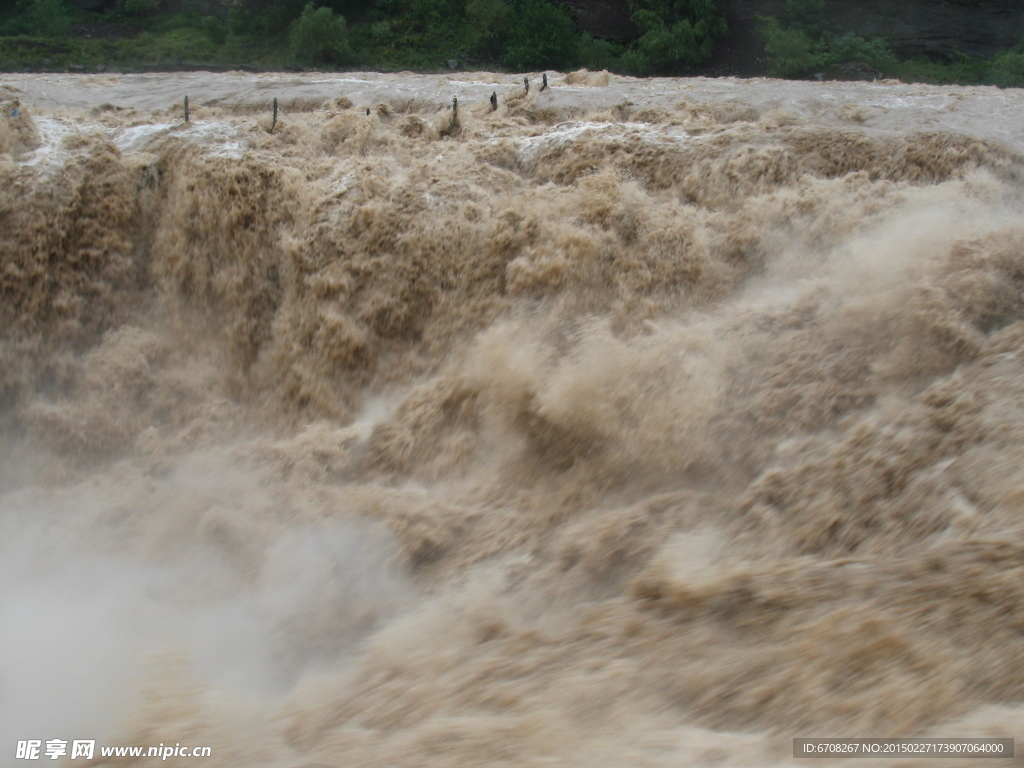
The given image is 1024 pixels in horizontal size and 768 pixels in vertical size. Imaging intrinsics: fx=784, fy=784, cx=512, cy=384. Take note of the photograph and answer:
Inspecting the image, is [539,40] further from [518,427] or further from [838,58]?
[518,427]

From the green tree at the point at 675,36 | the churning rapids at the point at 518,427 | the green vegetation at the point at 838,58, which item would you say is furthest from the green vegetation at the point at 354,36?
the churning rapids at the point at 518,427

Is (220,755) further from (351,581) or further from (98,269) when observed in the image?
(98,269)

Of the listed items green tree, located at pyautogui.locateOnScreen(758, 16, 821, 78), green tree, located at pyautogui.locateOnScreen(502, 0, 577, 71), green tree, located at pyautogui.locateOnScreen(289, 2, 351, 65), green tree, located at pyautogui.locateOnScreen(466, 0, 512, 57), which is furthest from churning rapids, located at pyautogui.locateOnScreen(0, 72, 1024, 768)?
green tree, located at pyautogui.locateOnScreen(289, 2, 351, 65)

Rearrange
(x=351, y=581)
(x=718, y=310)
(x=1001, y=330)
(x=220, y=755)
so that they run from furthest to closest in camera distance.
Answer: (x=718, y=310)
(x=351, y=581)
(x=1001, y=330)
(x=220, y=755)

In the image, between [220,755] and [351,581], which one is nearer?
[220,755]

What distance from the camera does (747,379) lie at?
450cm

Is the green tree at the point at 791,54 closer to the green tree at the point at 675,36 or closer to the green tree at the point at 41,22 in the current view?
the green tree at the point at 675,36

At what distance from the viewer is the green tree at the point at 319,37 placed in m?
15.0

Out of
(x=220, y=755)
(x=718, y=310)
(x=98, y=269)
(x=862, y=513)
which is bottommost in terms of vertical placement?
(x=220, y=755)

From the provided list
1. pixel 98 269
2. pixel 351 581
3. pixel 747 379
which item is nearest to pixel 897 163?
pixel 747 379

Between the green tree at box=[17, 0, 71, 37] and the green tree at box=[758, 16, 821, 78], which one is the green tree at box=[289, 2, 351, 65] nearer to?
the green tree at box=[17, 0, 71, 37]

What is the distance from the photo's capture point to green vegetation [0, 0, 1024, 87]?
13602mm

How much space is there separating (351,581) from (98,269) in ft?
10.7

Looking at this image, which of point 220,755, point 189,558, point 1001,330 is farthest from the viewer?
point 189,558
